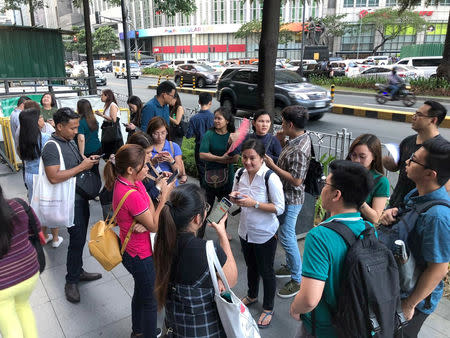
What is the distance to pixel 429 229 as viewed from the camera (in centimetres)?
183

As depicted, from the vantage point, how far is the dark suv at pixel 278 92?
1163 cm

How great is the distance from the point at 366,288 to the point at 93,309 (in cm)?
262

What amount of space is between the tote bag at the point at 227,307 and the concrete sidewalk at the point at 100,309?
136cm

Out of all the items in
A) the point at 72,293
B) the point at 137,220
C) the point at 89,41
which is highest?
the point at 89,41

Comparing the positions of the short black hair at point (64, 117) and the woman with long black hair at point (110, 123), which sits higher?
the short black hair at point (64, 117)

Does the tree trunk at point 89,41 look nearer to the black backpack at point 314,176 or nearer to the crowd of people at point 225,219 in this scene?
the crowd of people at point 225,219

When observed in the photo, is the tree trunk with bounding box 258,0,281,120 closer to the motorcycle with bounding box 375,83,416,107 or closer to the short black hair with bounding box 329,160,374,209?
the short black hair with bounding box 329,160,374,209

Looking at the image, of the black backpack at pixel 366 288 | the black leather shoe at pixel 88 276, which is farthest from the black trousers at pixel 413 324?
the black leather shoe at pixel 88 276

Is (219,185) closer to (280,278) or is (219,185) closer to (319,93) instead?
(280,278)

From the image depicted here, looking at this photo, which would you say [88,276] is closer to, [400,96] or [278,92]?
[278,92]

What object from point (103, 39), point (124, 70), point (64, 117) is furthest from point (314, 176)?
point (103, 39)

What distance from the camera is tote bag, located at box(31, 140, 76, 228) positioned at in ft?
10.2

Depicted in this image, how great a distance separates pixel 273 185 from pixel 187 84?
24257mm

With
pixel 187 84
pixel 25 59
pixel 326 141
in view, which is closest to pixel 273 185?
pixel 326 141
